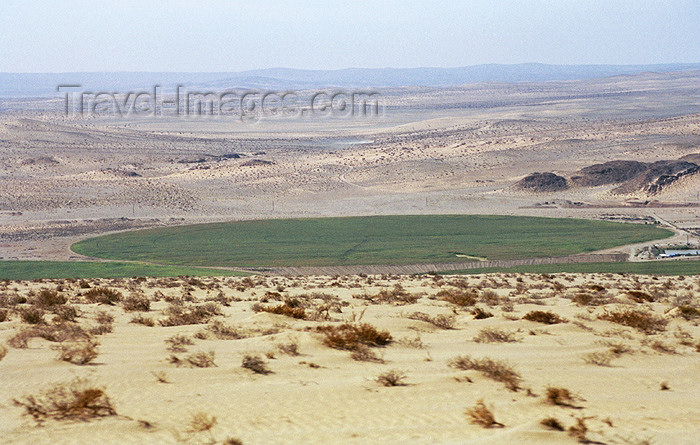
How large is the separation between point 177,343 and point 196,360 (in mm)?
1138

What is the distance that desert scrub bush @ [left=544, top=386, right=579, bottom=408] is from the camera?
9.24 metres

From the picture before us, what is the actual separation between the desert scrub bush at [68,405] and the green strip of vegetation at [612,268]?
33.2 meters

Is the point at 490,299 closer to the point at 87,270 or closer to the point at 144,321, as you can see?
the point at 144,321

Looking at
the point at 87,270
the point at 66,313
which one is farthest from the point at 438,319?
the point at 87,270

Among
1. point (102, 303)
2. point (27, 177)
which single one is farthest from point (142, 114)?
point (102, 303)

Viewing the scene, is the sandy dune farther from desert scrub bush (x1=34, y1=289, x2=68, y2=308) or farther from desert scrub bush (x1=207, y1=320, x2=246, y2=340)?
desert scrub bush (x1=34, y1=289, x2=68, y2=308)

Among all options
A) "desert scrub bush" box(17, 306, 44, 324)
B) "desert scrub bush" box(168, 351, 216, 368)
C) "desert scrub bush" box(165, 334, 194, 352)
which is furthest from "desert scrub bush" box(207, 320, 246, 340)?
"desert scrub bush" box(17, 306, 44, 324)

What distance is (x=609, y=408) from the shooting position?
30.0 feet

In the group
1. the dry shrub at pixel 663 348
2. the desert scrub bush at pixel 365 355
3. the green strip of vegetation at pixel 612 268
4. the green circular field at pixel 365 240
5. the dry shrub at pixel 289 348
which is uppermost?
the dry shrub at pixel 289 348

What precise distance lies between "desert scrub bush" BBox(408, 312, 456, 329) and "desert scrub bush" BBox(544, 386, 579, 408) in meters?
4.50

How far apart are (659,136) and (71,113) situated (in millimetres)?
142061

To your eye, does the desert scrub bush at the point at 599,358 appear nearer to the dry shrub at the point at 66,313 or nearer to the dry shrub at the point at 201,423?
the dry shrub at the point at 201,423

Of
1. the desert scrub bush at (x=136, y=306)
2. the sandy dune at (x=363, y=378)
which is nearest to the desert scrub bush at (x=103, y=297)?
the desert scrub bush at (x=136, y=306)

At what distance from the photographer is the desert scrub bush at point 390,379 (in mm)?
9703
